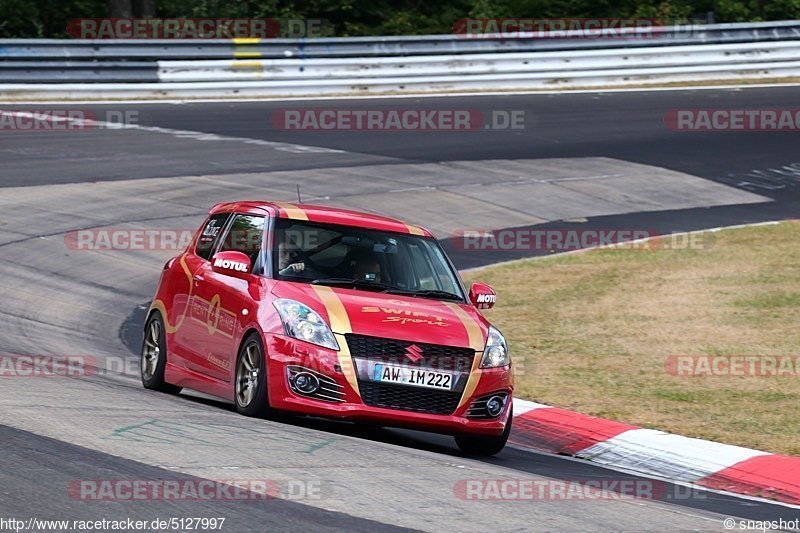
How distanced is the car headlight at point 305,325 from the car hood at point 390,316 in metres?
0.05

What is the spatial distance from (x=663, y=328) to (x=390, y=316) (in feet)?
17.4

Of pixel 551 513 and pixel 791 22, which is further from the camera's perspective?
pixel 791 22

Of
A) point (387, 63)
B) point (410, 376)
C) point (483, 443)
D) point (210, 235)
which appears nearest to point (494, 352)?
point (483, 443)

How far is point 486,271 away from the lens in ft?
54.2

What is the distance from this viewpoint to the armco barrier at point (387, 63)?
2686cm

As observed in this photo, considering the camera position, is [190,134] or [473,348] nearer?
[473,348]

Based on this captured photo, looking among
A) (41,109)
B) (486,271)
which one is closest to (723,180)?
(486,271)

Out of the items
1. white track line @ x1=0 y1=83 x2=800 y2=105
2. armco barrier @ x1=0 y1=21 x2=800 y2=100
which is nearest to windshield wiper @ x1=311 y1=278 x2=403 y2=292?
white track line @ x1=0 y1=83 x2=800 y2=105

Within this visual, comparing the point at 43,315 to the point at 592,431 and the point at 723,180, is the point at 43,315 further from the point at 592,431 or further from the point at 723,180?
the point at 723,180

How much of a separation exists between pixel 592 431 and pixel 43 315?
235 inches

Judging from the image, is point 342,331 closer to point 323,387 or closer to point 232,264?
point 323,387

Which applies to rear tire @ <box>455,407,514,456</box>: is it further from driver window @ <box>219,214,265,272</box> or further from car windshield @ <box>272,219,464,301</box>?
driver window @ <box>219,214,265,272</box>

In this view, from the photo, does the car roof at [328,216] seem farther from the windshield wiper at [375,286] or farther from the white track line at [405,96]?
the white track line at [405,96]

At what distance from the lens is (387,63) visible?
28.8 m
